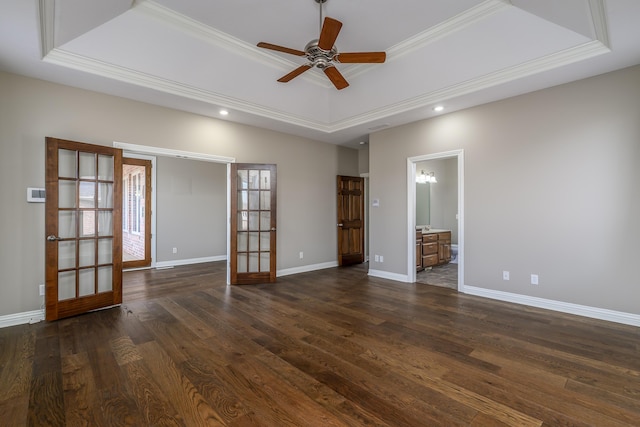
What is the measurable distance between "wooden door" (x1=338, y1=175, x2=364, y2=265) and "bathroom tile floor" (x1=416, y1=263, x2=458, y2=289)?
169cm

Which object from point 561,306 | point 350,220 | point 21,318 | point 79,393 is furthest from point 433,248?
point 21,318

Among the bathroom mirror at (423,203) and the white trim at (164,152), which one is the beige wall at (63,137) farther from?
the bathroom mirror at (423,203)

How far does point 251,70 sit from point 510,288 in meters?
4.89

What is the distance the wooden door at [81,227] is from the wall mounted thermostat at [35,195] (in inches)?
6.8

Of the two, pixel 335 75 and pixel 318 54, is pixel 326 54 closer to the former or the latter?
pixel 318 54

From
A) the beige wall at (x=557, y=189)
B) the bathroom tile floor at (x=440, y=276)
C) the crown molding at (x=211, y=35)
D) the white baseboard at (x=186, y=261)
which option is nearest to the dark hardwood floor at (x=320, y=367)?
the beige wall at (x=557, y=189)

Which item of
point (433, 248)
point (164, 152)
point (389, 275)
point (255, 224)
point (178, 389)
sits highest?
point (164, 152)

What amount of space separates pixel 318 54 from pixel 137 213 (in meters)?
6.14

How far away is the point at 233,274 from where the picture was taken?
518 cm

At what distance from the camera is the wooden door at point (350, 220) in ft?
22.4

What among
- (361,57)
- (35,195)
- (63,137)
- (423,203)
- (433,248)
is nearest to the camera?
(361,57)

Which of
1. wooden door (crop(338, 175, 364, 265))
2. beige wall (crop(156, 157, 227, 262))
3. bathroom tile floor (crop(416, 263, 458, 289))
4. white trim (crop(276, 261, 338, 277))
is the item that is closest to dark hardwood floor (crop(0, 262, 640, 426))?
bathroom tile floor (crop(416, 263, 458, 289))

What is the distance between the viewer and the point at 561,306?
366 cm

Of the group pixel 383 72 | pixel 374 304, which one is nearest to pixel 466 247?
pixel 374 304
